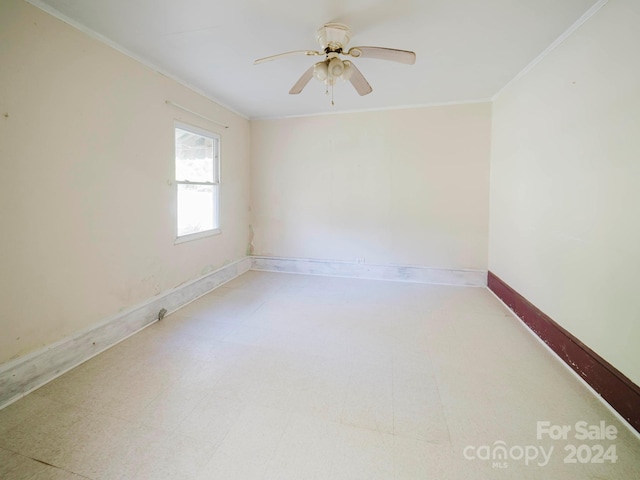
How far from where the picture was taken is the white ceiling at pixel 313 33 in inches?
75.5

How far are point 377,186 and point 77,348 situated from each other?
404cm

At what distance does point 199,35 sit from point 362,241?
3328mm

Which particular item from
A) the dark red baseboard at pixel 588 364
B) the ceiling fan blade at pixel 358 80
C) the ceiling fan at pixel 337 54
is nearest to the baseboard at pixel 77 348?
the ceiling fan at pixel 337 54

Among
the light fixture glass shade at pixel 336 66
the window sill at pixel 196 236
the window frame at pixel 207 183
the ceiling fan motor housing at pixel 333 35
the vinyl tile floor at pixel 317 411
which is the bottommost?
the vinyl tile floor at pixel 317 411

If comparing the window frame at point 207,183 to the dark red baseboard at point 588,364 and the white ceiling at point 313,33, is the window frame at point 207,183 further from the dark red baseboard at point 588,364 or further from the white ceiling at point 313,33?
the dark red baseboard at point 588,364

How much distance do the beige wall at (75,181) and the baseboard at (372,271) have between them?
6.40 ft

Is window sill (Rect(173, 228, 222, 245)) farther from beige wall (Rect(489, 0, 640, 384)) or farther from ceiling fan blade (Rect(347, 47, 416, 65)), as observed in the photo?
beige wall (Rect(489, 0, 640, 384))

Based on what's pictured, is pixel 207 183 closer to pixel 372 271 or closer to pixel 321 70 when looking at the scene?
pixel 321 70

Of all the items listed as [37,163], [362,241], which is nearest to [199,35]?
[37,163]

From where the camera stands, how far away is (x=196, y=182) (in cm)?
354

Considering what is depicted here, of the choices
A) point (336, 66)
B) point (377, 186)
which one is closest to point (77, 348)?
point (336, 66)

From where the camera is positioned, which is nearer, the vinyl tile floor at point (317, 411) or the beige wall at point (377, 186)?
the vinyl tile floor at point (317, 411)

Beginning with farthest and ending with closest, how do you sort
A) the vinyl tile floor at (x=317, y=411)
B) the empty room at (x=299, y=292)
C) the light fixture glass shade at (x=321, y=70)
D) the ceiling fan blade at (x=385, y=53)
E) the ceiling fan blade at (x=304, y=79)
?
the ceiling fan blade at (x=304, y=79), the light fixture glass shade at (x=321, y=70), the ceiling fan blade at (x=385, y=53), the empty room at (x=299, y=292), the vinyl tile floor at (x=317, y=411)

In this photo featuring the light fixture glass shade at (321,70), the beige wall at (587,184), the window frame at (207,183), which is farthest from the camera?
the window frame at (207,183)
